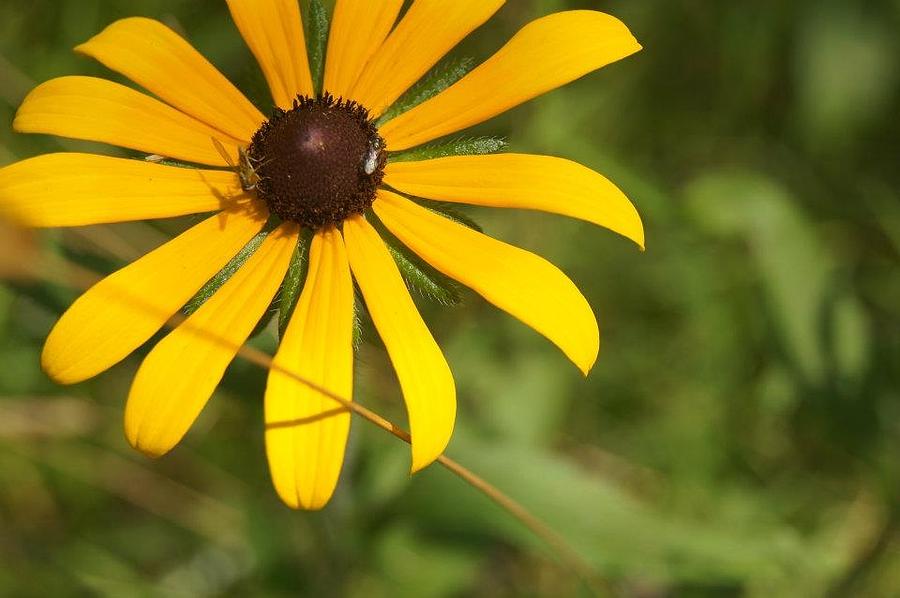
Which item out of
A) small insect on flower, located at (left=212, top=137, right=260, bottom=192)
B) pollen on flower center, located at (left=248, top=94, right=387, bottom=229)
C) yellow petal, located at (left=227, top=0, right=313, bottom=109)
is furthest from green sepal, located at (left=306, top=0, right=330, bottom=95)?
small insect on flower, located at (left=212, top=137, right=260, bottom=192)

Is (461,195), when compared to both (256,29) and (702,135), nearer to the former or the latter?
(256,29)

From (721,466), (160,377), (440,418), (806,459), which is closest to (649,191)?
(721,466)

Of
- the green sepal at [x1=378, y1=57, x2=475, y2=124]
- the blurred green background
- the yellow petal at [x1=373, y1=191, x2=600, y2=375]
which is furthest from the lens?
the blurred green background

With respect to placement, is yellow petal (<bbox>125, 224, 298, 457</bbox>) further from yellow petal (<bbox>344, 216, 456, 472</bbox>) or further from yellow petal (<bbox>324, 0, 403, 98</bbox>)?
yellow petal (<bbox>324, 0, 403, 98</bbox>)

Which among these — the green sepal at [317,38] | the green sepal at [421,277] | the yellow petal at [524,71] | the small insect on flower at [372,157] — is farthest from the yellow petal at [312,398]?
the green sepal at [317,38]

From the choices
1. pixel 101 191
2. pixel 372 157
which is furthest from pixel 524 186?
pixel 101 191

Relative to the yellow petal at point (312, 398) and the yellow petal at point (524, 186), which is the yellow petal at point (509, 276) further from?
the yellow petal at point (312, 398)
